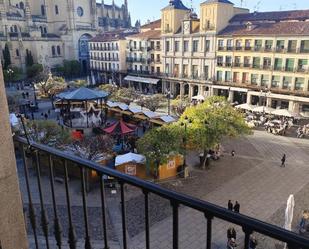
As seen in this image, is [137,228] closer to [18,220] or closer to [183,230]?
[183,230]

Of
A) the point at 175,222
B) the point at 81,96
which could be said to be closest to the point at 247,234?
the point at 175,222

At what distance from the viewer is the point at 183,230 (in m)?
11.5

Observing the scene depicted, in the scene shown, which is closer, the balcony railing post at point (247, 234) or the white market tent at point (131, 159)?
the balcony railing post at point (247, 234)

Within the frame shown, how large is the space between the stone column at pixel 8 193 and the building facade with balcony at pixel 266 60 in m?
33.8

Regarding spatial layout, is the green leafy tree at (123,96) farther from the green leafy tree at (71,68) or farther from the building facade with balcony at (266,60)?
the green leafy tree at (71,68)

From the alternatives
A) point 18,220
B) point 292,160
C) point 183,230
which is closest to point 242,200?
point 183,230

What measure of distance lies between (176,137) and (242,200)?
15.0ft

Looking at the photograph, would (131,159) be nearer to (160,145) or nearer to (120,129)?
(160,145)

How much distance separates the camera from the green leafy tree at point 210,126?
16.5m

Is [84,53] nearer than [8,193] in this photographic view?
→ No

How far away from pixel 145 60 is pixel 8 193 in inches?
1939

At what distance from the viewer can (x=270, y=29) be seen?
3472cm

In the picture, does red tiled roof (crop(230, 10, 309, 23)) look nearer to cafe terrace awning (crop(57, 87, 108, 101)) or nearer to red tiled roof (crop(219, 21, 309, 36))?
red tiled roof (crop(219, 21, 309, 36))

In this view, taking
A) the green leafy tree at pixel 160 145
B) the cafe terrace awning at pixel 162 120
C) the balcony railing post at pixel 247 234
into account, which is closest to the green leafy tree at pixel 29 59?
the cafe terrace awning at pixel 162 120
